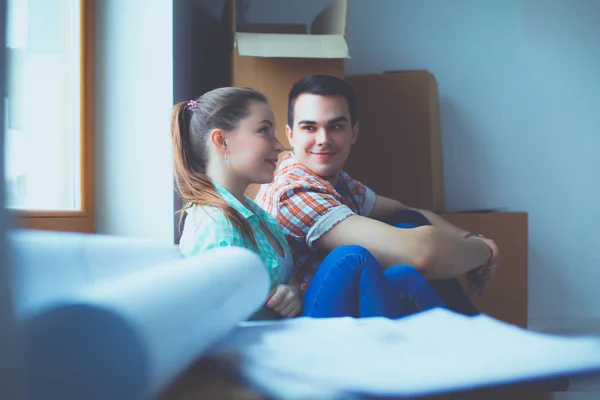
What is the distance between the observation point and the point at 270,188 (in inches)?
54.0

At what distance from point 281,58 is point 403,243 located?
0.86 m

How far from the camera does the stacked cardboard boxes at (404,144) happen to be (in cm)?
180

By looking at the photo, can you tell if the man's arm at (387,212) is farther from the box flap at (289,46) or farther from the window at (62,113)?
the window at (62,113)

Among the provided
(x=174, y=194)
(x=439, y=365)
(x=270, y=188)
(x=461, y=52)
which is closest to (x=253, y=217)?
(x=270, y=188)

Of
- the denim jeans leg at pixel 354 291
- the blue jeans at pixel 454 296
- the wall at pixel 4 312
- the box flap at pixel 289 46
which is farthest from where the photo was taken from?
the box flap at pixel 289 46

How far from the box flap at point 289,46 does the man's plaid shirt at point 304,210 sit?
1.42 ft

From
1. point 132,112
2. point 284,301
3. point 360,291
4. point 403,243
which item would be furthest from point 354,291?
point 132,112

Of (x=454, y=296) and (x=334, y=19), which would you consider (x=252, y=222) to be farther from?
(x=334, y=19)

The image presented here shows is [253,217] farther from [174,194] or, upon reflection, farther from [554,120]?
[554,120]

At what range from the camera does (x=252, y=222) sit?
1.10 metres

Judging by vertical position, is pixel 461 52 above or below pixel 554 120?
above

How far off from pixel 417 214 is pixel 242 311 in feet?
4.07

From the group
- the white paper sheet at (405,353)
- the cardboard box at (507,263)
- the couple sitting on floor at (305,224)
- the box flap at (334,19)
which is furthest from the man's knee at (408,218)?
the white paper sheet at (405,353)

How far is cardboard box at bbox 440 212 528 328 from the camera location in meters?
2.04
